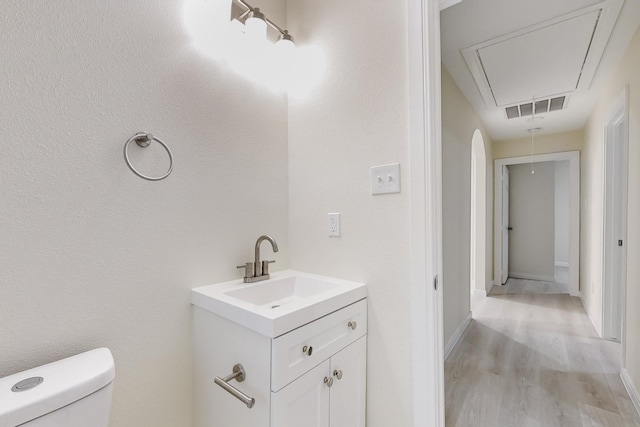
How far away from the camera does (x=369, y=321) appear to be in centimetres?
123

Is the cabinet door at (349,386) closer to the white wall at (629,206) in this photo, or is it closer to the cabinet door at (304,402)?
the cabinet door at (304,402)

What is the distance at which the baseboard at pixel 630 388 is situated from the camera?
65.3 inches

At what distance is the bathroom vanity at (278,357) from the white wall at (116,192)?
13cm

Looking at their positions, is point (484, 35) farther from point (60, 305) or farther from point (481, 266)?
point (481, 266)

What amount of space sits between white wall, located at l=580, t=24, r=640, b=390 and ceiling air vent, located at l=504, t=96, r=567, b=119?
32cm

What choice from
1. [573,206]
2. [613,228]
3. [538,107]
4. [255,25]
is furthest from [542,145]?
[255,25]

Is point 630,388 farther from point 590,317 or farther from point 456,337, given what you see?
point 590,317

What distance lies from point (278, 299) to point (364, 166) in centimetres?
72

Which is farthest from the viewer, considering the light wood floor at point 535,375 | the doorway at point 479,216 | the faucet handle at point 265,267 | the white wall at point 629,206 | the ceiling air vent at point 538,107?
the doorway at point 479,216

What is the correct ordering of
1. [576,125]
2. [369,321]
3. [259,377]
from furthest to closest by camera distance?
[576,125], [369,321], [259,377]

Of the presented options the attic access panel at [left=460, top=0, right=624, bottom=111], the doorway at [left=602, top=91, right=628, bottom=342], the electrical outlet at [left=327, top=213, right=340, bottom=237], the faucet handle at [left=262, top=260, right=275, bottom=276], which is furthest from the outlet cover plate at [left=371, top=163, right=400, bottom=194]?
the doorway at [left=602, top=91, right=628, bottom=342]

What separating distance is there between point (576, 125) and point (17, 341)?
5221 mm

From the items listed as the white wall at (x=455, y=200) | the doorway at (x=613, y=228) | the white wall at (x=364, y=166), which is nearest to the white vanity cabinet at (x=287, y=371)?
the white wall at (x=364, y=166)

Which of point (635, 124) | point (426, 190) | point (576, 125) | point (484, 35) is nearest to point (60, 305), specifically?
point (426, 190)
